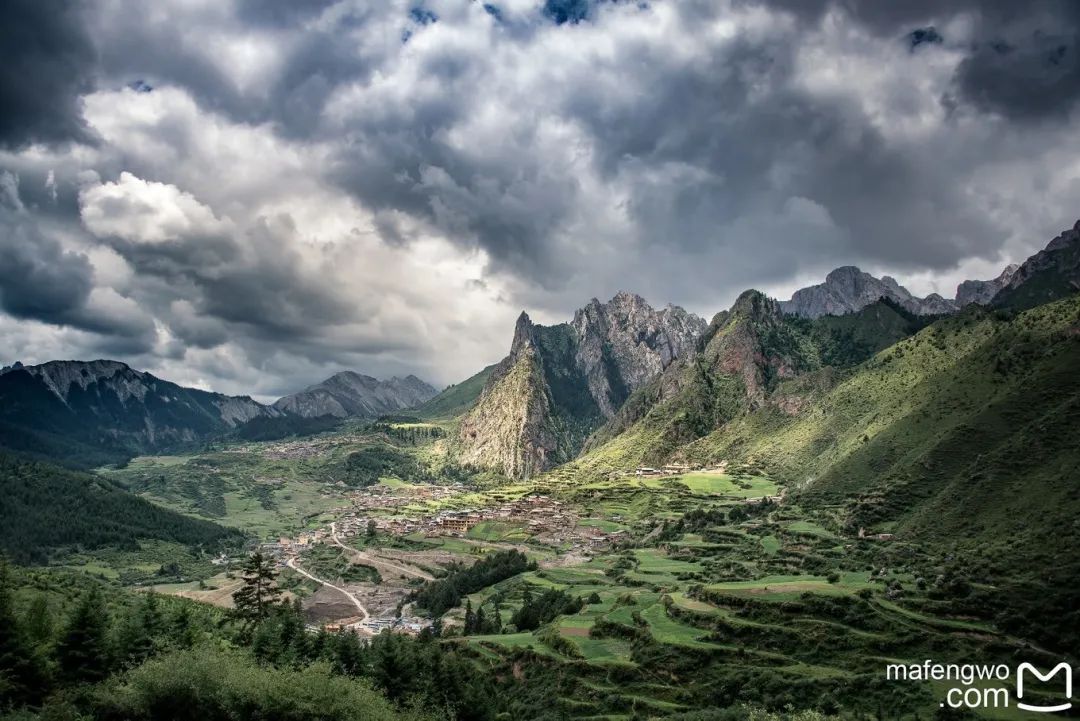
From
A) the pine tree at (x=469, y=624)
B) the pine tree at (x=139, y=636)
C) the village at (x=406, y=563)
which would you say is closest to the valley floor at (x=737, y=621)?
the village at (x=406, y=563)

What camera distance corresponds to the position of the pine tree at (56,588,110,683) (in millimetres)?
51969

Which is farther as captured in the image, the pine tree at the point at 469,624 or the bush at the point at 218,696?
the pine tree at the point at 469,624

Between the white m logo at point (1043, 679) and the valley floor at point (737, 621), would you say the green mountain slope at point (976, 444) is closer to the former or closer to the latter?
the valley floor at point (737, 621)

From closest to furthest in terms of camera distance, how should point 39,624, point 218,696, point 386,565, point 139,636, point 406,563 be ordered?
point 218,696
point 39,624
point 139,636
point 406,563
point 386,565

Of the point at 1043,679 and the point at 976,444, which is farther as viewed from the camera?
the point at 976,444

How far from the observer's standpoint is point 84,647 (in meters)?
53.1

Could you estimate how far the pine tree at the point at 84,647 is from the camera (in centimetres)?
5197

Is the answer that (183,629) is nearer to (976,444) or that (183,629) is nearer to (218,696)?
(218,696)

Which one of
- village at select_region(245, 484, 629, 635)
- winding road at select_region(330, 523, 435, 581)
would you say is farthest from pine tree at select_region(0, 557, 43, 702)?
winding road at select_region(330, 523, 435, 581)

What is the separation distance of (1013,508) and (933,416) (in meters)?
59.9

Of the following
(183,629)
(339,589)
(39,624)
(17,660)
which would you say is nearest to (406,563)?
(339,589)

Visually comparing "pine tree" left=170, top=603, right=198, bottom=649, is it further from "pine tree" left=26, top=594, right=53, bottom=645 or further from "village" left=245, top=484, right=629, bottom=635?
"village" left=245, top=484, right=629, bottom=635

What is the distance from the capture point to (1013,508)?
7869cm

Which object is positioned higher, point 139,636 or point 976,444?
point 976,444
